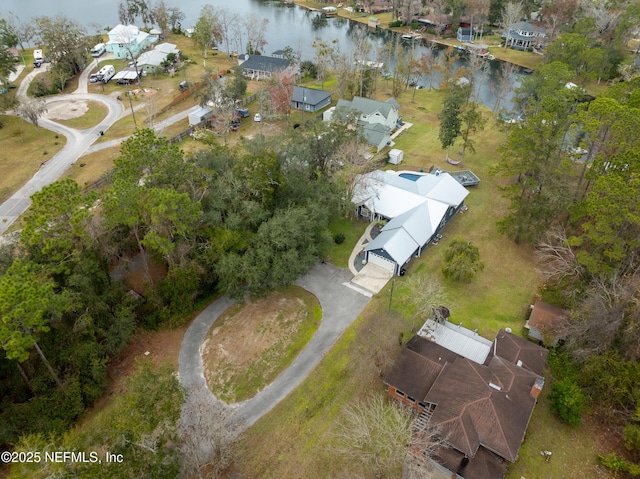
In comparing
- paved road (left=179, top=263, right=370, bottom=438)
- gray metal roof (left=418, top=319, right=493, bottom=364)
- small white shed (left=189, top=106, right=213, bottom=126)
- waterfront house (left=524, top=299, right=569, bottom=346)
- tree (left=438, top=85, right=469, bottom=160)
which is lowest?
paved road (left=179, top=263, right=370, bottom=438)

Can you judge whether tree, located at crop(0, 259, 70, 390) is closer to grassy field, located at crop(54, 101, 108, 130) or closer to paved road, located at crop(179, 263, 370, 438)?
paved road, located at crop(179, 263, 370, 438)

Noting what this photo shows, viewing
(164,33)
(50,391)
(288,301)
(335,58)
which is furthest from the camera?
(164,33)

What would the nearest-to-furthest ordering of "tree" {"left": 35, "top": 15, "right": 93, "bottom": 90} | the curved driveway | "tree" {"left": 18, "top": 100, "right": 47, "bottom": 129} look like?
the curved driveway < "tree" {"left": 18, "top": 100, "right": 47, "bottom": 129} < "tree" {"left": 35, "top": 15, "right": 93, "bottom": 90}

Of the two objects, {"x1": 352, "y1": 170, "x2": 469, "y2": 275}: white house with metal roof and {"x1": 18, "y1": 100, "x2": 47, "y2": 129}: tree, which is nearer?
{"x1": 352, "y1": 170, "x2": 469, "y2": 275}: white house with metal roof

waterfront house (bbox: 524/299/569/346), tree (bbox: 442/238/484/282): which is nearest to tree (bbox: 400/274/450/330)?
tree (bbox: 442/238/484/282)

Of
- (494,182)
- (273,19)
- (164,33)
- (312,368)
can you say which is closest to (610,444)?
A: (312,368)

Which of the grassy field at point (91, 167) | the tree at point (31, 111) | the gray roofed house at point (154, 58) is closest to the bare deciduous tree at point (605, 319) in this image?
the grassy field at point (91, 167)

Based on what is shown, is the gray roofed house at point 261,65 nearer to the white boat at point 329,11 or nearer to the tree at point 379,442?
the white boat at point 329,11

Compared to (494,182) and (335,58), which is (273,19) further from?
(494,182)
